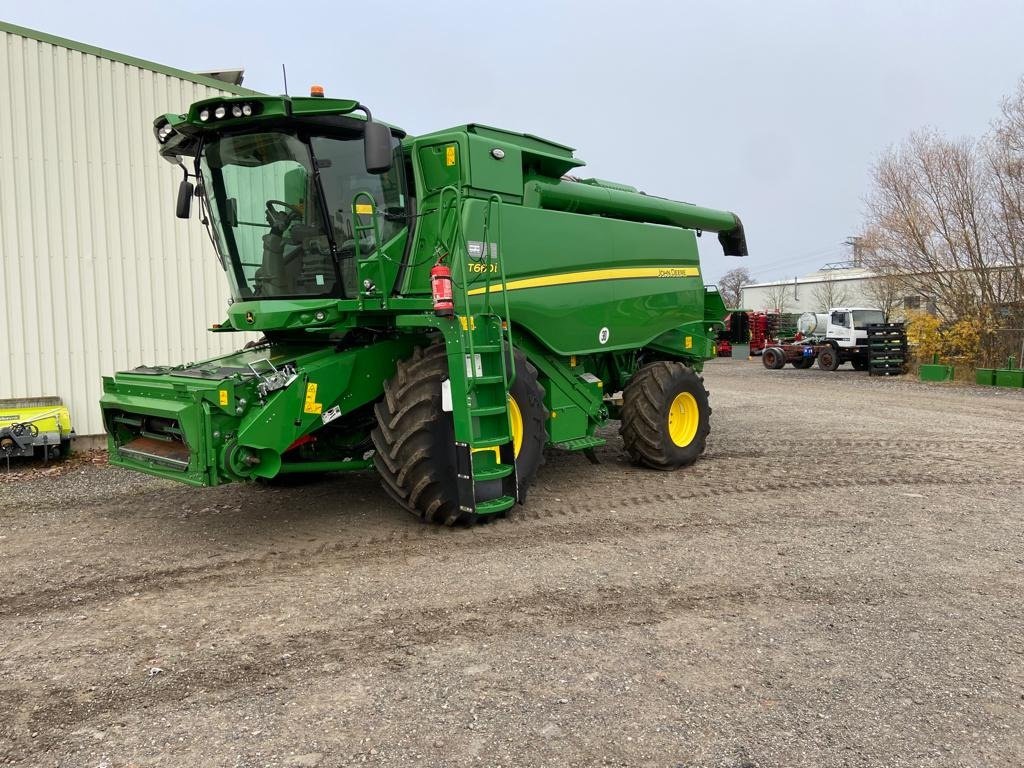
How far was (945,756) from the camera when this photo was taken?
8.30 ft

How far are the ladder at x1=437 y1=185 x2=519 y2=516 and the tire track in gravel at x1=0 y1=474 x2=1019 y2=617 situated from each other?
0.27m

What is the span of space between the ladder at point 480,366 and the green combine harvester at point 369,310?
0.01m

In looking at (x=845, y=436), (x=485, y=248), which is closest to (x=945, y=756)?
(x=485, y=248)

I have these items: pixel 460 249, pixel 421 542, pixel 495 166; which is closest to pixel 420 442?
pixel 421 542

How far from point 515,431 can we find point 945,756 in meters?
3.44

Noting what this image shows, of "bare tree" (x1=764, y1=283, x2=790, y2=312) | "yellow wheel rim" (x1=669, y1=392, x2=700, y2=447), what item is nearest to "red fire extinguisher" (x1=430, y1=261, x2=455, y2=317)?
"yellow wheel rim" (x1=669, y1=392, x2=700, y2=447)

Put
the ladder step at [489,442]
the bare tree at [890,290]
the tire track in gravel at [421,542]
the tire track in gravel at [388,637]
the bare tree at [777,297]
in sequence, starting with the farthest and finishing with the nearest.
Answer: the bare tree at [777,297] < the bare tree at [890,290] < the ladder step at [489,442] < the tire track in gravel at [421,542] < the tire track in gravel at [388,637]

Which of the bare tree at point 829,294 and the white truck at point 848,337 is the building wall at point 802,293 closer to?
the bare tree at point 829,294

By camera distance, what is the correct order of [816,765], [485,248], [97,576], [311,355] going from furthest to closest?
1. [485,248]
2. [311,355]
3. [97,576]
4. [816,765]

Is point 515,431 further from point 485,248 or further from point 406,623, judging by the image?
point 406,623

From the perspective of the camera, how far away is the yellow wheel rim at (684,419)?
745 cm

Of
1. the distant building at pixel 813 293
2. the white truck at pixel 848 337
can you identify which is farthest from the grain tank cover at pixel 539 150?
the distant building at pixel 813 293

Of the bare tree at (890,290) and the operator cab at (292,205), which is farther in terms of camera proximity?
the bare tree at (890,290)

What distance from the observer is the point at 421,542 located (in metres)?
4.90
